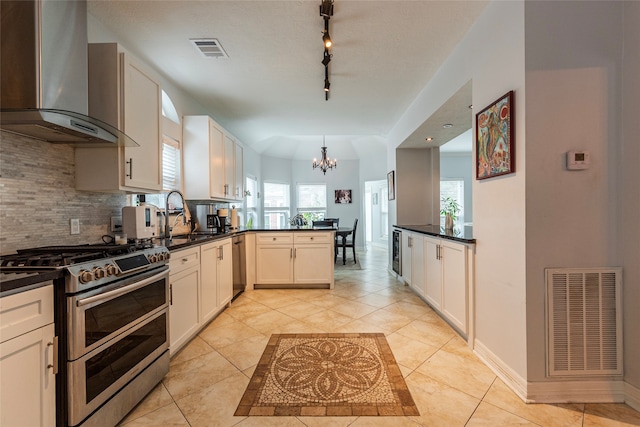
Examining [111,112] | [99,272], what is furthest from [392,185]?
[99,272]

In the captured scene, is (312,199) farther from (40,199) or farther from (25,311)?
(25,311)

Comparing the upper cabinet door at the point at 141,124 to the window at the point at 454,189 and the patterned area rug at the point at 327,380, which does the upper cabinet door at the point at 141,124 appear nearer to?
the patterned area rug at the point at 327,380

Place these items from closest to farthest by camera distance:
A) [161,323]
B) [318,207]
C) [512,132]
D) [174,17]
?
[512,132] → [161,323] → [174,17] → [318,207]

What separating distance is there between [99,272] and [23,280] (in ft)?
0.98

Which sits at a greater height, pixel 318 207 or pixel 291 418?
pixel 318 207

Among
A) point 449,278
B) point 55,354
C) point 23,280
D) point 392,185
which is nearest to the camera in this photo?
point 23,280

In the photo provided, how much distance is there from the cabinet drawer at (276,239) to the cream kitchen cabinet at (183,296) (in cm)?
151

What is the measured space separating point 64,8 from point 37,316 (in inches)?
67.0

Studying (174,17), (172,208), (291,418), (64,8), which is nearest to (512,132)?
(291,418)

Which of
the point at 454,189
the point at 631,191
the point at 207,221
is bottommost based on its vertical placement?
the point at 207,221

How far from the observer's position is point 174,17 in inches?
85.0

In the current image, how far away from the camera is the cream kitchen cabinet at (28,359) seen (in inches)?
40.9

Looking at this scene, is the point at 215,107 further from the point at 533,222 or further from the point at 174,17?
the point at 533,222

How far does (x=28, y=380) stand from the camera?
1.12 m
